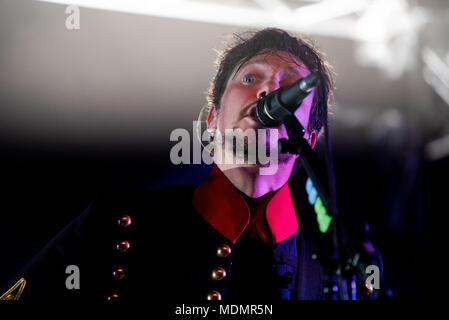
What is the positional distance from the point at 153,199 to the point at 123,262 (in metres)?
0.25

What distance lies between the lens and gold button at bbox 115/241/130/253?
1.45 metres

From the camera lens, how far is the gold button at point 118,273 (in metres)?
1.40

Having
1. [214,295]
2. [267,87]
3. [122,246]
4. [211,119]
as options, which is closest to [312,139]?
[267,87]

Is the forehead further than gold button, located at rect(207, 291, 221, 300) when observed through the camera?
Yes

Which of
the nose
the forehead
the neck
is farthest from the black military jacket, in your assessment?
the forehead

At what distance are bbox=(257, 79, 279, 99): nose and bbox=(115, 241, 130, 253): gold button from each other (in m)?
0.71

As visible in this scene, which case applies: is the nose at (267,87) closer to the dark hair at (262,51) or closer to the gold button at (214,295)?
the dark hair at (262,51)

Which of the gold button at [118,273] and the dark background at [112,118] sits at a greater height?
the dark background at [112,118]

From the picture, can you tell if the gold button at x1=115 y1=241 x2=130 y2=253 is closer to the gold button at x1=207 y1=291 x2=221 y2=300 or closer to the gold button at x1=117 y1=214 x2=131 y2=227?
the gold button at x1=117 y1=214 x2=131 y2=227

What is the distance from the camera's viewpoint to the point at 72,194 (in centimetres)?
159

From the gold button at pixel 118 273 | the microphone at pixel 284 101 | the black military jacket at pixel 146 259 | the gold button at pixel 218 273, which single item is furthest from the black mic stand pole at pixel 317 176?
the gold button at pixel 118 273

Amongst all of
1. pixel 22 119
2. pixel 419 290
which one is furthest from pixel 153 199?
pixel 419 290

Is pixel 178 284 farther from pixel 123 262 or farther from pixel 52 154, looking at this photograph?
pixel 52 154

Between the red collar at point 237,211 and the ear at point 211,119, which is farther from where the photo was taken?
the ear at point 211,119
